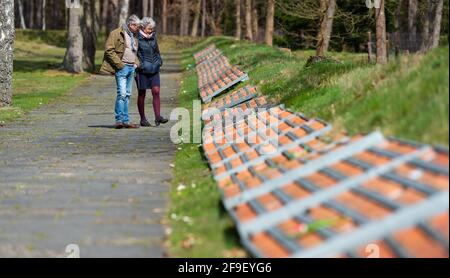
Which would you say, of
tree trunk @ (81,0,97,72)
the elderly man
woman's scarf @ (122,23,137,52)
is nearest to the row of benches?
the elderly man

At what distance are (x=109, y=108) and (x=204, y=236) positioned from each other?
44.3 ft

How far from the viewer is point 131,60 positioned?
15.6m

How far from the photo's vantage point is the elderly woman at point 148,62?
15773 millimetres

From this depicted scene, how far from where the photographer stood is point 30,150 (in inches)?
512

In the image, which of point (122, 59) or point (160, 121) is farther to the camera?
point (160, 121)

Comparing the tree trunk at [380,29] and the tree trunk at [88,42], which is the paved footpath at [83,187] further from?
the tree trunk at [88,42]

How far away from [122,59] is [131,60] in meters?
0.15

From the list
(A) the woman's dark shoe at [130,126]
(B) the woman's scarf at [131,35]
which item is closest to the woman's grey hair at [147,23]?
(B) the woman's scarf at [131,35]

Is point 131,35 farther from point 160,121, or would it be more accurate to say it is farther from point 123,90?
point 160,121

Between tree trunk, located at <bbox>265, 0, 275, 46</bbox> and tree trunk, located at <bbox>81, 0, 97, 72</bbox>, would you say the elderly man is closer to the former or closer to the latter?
tree trunk, located at <bbox>81, 0, 97, 72</bbox>

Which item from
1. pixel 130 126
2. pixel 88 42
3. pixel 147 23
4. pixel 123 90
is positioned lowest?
pixel 130 126

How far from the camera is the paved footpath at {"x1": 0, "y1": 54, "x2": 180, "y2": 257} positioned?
7180mm

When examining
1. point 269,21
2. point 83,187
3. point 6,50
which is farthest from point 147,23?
point 269,21
